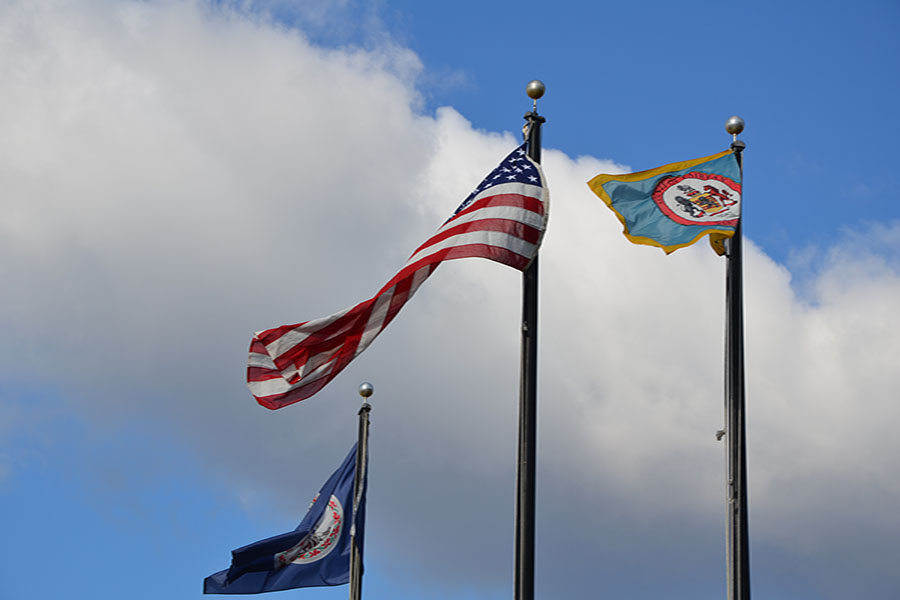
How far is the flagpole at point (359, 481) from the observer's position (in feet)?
84.9

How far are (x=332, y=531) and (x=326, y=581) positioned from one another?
3.54 ft

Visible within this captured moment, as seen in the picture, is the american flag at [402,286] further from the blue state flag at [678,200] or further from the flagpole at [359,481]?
the flagpole at [359,481]

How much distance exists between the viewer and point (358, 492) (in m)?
26.6

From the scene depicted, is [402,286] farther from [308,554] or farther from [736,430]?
[308,554]

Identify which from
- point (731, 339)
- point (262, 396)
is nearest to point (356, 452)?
point (262, 396)

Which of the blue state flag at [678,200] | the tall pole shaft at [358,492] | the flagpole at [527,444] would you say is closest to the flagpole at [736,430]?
the blue state flag at [678,200]

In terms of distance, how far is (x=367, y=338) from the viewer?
1697 cm

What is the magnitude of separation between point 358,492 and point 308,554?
1771mm

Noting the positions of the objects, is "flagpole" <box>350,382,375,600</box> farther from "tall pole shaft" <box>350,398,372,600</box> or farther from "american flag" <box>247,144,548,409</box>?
"american flag" <box>247,144,548,409</box>

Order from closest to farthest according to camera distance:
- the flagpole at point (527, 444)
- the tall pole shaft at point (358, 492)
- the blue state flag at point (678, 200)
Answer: the flagpole at point (527, 444)
the blue state flag at point (678, 200)
the tall pole shaft at point (358, 492)

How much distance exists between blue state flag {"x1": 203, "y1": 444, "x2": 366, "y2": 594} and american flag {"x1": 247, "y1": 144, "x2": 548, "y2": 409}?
9.57 metres

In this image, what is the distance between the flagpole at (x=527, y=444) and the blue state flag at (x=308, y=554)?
10.9 m

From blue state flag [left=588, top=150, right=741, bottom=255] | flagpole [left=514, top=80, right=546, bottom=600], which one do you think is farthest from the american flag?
blue state flag [left=588, top=150, right=741, bottom=255]

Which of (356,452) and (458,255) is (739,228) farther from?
(356,452)
